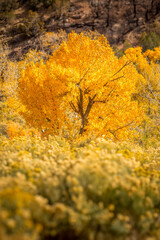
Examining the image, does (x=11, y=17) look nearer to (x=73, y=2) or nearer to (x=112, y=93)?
(x=73, y=2)

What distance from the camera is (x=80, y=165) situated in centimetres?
282

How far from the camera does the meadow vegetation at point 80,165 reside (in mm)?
2188

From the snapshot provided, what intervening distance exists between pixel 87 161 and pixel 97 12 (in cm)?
7462

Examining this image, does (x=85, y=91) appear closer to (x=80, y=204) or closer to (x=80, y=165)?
(x=80, y=165)

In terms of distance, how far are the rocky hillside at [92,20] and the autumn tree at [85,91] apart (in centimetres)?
5669

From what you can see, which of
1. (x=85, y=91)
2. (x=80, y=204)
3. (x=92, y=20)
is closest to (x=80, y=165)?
(x=80, y=204)

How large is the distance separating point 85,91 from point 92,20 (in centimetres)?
6649

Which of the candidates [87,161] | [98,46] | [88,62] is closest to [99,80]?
[88,62]

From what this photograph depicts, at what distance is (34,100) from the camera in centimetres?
813

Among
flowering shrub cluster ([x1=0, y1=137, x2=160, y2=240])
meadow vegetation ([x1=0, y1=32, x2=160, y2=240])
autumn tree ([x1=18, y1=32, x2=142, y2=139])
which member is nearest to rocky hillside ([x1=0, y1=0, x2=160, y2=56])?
autumn tree ([x1=18, y1=32, x2=142, y2=139])

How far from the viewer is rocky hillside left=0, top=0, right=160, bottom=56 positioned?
59875mm

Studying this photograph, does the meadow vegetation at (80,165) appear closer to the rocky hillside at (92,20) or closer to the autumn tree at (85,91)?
the autumn tree at (85,91)

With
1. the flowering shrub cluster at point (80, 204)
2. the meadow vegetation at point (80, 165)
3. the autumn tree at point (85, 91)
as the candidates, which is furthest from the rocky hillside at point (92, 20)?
the flowering shrub cluster at point (80, 204)

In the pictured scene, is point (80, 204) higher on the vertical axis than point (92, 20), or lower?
lower
